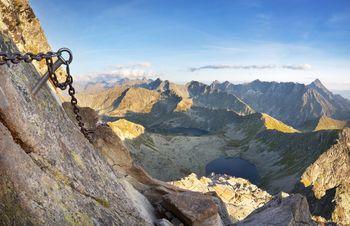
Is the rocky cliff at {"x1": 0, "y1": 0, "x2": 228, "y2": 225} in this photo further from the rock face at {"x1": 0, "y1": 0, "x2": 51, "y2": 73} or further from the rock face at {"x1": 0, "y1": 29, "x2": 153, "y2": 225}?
the rock face at {"x1": 0, "y1": 0, "x2": 51, "y2": 73}

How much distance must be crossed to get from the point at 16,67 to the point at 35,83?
4.43 ft

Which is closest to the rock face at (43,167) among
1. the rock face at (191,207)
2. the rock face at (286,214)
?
the rock face at (191,207)

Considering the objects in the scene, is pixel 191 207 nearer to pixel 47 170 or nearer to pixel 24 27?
pixel 47 170

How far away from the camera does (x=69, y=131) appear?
57.3ft

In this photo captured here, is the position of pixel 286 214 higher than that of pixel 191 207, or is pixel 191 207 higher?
pixel 191 207

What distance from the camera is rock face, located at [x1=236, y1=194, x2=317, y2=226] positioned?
26.7 metres

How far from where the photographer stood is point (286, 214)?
1073 inches

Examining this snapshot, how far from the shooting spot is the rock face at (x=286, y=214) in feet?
87.7

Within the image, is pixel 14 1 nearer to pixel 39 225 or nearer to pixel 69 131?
pixel 69 131

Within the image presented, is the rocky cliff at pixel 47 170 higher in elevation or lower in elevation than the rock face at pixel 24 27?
Answer: lower

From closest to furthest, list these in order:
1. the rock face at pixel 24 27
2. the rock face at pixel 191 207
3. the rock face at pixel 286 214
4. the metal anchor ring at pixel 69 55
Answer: the metal anchor ring at pixel 69 55, the rock face at pixel 191 207, the rock face at pixel 286 214, the rock face at pixel 24 27

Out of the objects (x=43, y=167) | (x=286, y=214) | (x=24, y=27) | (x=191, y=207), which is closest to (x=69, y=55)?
(x=43, y=167)

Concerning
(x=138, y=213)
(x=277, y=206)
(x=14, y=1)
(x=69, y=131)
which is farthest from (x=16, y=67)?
(x=14, y=1)

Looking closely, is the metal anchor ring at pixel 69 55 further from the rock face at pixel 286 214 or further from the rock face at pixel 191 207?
the rock face at pixel 286 214
